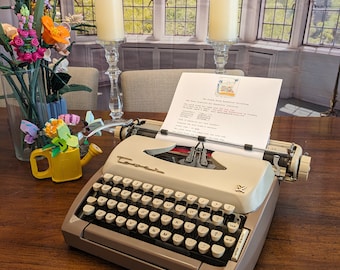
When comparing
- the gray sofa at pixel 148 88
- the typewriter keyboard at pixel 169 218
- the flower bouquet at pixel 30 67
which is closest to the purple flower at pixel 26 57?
the flower bouquet at pixel 30 67

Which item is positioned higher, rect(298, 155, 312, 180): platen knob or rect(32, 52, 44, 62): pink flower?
rect(32, 52, 44, 62): pink flower

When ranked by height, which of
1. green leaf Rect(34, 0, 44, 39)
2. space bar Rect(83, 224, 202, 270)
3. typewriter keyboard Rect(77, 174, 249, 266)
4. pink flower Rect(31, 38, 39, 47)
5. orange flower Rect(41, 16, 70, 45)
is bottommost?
space bar Rect(83, 224, 202, 270)

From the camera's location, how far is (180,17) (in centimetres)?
404

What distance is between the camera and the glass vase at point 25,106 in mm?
891

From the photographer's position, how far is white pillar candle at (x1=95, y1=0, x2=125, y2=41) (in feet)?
3.70

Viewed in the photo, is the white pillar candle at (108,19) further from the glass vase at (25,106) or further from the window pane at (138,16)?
the window pane at (138,16)

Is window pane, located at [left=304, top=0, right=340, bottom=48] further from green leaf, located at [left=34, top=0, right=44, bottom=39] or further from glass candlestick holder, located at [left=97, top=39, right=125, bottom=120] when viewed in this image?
green leaf, located at [left=34, top=0, right=44, bottom=39]

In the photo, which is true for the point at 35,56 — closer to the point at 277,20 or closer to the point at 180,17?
the point at 180,17

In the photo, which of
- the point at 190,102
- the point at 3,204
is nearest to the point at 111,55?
the point at 190,102

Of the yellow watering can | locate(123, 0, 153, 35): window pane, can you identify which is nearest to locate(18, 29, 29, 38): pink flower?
the yellow watering can

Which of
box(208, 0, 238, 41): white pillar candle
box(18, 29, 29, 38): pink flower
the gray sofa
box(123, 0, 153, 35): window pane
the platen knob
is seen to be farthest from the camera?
box(123, 0, 153, 35): window pane

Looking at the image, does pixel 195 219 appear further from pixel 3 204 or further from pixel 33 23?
pixel 33 23

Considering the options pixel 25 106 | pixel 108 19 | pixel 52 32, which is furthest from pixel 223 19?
pixel 25 106

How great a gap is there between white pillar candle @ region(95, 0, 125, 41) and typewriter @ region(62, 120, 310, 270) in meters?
0.54
